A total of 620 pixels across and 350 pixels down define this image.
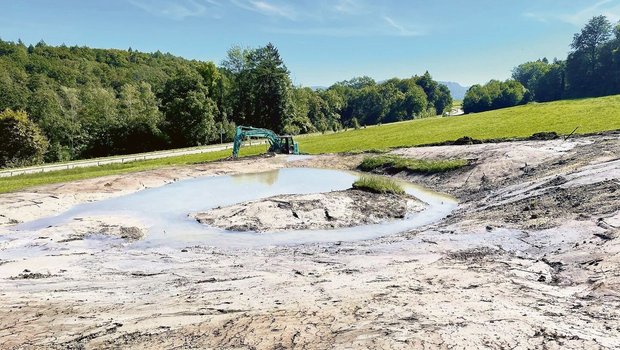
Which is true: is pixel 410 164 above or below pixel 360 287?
above

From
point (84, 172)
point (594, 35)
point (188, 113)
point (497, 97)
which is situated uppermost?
point (594, 35)

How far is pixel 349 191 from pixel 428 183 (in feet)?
28.1

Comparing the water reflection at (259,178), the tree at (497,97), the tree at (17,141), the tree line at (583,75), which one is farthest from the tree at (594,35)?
the tree at (17,141)

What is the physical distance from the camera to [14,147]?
56.1 metres

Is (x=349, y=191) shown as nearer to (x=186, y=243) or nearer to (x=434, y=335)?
(x=186, y=243)

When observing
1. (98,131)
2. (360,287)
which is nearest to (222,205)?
(360,287)

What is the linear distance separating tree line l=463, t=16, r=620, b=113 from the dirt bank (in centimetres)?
10189

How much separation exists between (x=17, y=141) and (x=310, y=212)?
53.7 m

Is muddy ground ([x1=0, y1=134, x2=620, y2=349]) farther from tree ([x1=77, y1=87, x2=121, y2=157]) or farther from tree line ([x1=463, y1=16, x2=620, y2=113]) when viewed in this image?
tree line ([x1=463, y1=16, x2=620, y2=113])

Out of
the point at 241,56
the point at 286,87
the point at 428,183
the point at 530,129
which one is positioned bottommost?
the point at 428,183

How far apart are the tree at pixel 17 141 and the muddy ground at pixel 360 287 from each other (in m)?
46.9

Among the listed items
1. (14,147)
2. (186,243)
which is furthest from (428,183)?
(14,147)

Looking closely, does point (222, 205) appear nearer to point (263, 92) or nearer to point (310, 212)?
point (310, 212)

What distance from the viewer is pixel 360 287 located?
32.1 ft
